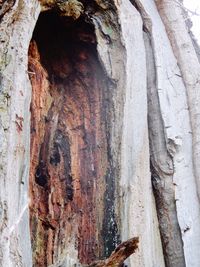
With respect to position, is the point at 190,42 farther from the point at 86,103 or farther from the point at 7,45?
the point at 7,45

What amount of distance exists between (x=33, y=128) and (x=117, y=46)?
0.37m

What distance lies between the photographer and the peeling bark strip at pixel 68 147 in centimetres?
132

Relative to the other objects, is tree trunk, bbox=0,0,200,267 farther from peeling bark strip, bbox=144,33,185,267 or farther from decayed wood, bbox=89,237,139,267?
decayed wood, bbox=89,237,139,267

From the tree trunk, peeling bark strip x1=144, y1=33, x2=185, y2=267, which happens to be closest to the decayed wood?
the tree trunk

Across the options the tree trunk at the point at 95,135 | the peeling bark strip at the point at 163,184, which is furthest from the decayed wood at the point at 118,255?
the peeling bark strip at the point at 163,184

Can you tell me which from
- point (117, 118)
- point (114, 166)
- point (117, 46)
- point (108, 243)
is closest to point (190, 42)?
point (117, 46)

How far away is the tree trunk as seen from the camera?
1249 mm

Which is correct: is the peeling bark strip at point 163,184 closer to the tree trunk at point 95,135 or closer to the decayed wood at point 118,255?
the tree trunk at point 95,135

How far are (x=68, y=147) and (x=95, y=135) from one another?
0.33 ft

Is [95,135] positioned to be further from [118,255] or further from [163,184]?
[118,255]

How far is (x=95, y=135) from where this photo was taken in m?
1.47

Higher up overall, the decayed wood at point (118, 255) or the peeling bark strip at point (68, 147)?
the peeling bark strip at point (68, 147)

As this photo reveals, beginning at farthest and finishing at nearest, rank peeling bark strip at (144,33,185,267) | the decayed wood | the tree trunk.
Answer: peeling bark strip at (144,33,185,267)
the tree trunk
the decayed wood

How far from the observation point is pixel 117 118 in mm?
1413
